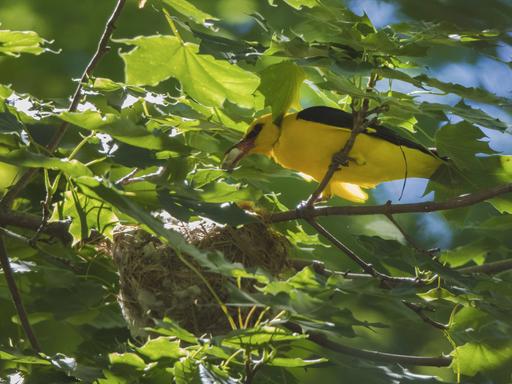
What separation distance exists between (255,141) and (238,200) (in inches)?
28.0

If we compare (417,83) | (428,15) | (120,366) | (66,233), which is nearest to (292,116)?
(66,233)

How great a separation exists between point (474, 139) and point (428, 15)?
120cm

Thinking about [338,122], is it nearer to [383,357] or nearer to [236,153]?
[236,153]

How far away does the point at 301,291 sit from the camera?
4.83ft

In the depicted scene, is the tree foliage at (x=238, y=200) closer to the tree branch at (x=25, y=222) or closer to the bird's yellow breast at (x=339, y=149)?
the tree branch at (x=25, y=222)

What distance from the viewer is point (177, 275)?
2113mm

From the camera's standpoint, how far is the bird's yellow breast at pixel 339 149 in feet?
8.25

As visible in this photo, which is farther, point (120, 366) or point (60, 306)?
point (60, 306)

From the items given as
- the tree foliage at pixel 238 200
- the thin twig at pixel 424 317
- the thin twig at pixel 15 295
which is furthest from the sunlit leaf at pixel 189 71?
the thin twig at pixel 424 317

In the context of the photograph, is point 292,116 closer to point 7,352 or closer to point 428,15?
point 7,352

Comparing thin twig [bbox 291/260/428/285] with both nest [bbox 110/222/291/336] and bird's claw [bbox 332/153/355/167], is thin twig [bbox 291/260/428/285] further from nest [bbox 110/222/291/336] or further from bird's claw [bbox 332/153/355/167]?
bird's claw [bbox 332/153/355/167]

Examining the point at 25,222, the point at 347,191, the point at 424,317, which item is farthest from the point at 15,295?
the point at 347,191

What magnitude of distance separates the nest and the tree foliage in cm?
2

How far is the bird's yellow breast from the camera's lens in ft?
8.25
